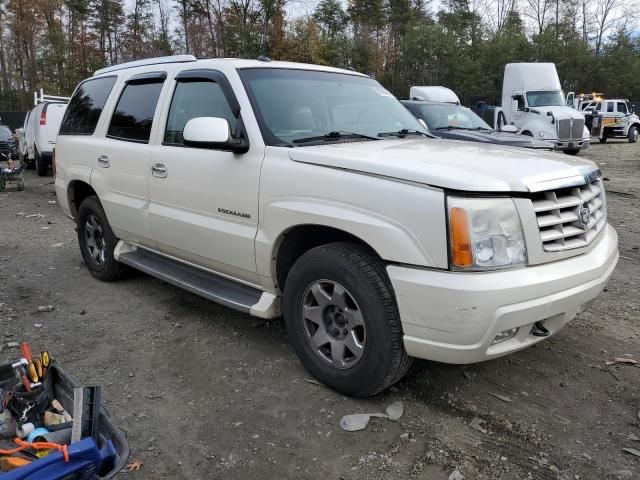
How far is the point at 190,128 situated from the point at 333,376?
5.57 feet

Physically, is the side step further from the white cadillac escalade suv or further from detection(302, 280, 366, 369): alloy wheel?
detection(302, 280, 366, 369): alloy wheel

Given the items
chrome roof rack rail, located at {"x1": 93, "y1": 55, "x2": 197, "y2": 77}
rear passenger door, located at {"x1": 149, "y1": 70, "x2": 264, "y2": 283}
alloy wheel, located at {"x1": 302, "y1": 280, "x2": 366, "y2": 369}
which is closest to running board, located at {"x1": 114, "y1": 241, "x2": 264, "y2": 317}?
rear passenger door, located at {"x1": 149, "y1": 70, "x2": 264, "y2": 283}

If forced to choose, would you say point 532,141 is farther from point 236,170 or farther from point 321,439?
point 321,439

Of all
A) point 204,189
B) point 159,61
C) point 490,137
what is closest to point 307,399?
point 204,189

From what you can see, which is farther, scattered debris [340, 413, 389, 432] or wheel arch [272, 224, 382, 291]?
wheel arch [272, 224, 382, 291]

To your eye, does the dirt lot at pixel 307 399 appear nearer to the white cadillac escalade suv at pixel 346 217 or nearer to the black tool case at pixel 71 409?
the white cadillac escalade suv at pixel 346 217

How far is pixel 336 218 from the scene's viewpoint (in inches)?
113

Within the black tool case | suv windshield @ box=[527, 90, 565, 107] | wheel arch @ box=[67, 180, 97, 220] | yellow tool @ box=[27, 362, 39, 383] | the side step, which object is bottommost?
the black tool case

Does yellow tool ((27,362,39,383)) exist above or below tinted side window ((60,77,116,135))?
below

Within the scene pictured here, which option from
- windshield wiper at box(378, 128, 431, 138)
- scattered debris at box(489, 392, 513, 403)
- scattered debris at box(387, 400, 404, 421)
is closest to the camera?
scattered debris at box(387, 400, 404, 421)

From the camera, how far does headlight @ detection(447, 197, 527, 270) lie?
8.14 ft

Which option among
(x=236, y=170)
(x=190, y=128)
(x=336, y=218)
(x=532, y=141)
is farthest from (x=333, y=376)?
(x=532, y=141)

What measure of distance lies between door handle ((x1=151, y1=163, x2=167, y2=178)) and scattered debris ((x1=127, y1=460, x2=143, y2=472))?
211 centimetres

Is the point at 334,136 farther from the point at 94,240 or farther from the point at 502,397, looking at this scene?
the point at 94,240
